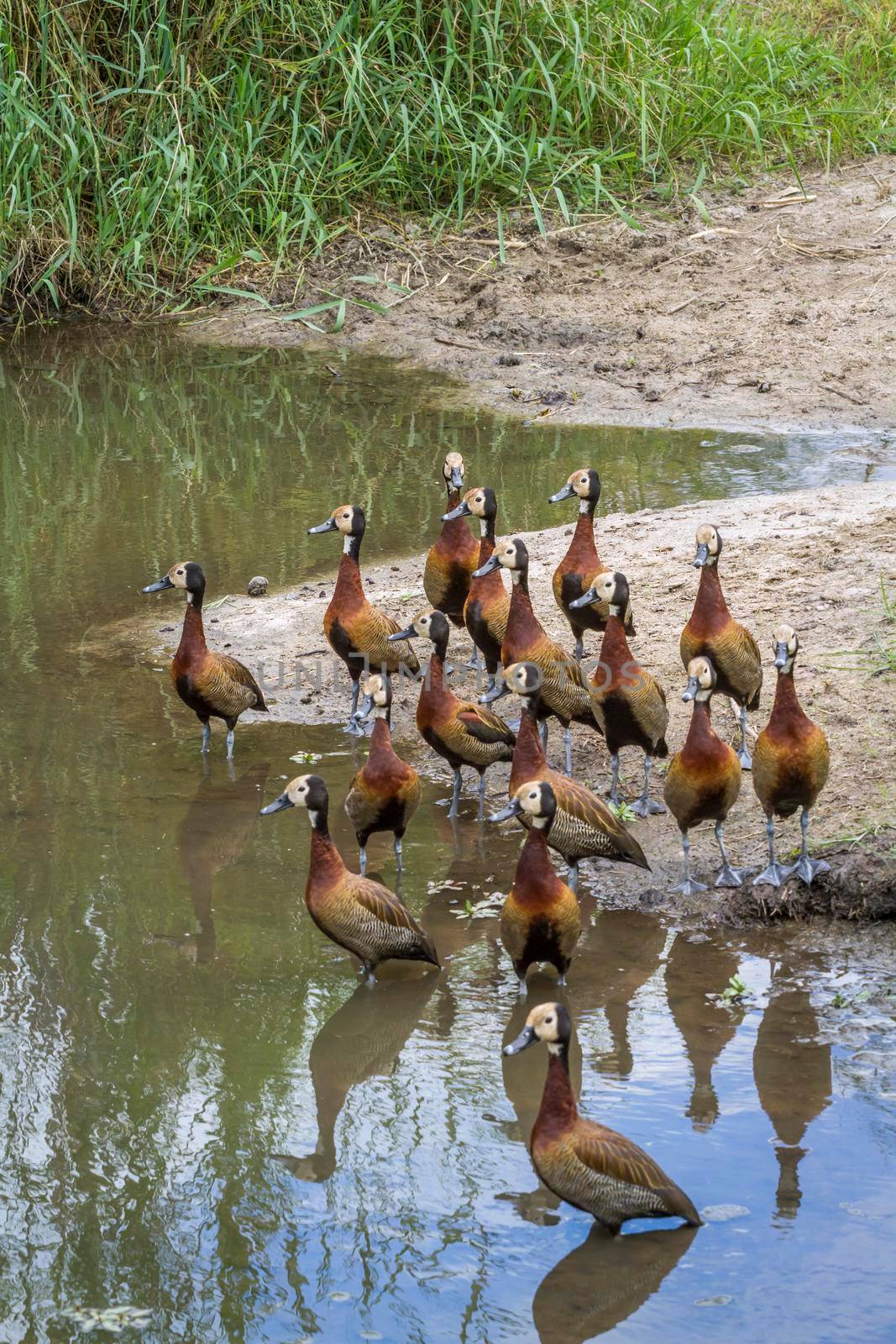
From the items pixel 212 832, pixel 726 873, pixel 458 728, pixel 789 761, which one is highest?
pixel 789 761

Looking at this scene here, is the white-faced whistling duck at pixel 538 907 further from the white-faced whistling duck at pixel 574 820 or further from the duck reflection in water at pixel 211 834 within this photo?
the duck reflection in water at pixel 211 834

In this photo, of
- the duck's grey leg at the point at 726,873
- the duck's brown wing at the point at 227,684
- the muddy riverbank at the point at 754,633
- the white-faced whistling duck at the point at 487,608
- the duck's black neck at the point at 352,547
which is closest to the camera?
the duck's grey leg at the point at 726,873

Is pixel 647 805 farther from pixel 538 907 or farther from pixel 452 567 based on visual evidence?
pixel 452 567

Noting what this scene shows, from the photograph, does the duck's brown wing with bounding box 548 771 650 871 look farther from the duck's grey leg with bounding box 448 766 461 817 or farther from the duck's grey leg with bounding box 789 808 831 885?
the duck's grey leg with bounding box 448 766 461 817

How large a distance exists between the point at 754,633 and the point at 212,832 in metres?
2.74

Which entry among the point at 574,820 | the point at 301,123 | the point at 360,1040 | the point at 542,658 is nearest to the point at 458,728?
the point at 542,658

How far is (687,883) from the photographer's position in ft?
18.8

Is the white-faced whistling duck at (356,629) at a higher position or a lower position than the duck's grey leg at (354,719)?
higher

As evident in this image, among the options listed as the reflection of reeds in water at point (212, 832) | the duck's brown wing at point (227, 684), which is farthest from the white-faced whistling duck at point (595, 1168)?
the duck's brown wing at point (227, 684)

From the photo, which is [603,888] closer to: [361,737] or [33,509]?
[361,737]

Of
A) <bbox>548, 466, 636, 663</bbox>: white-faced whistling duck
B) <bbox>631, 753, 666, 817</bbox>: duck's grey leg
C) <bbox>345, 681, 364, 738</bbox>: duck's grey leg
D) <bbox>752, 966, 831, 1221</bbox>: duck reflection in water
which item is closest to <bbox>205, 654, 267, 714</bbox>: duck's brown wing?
<bbox>345, 681, 364, 738</bbox>: duck's grey leg

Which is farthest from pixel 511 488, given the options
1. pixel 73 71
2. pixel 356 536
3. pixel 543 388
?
pixel 73 71

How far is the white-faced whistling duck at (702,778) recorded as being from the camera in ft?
18.1

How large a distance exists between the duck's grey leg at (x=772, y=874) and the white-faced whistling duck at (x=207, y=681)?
8.24 ft
